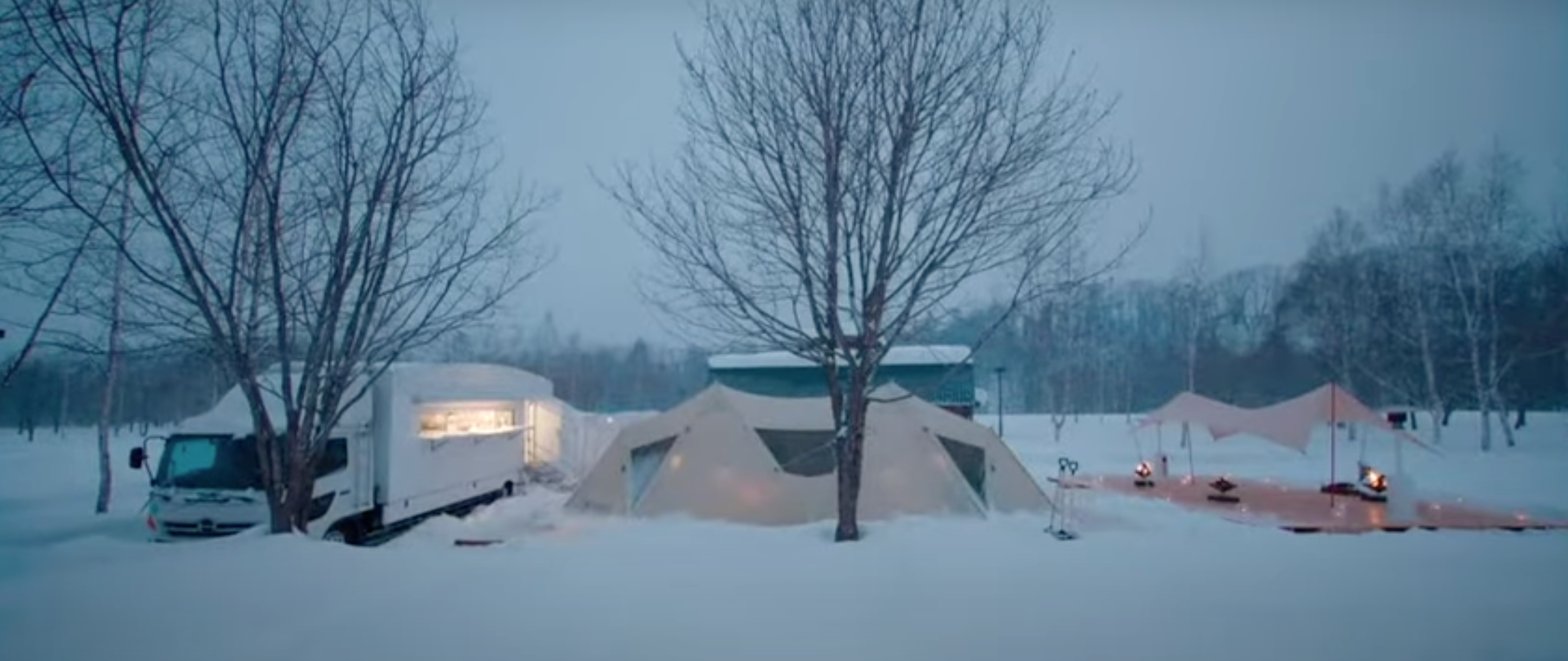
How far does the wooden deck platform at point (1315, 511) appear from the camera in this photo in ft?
33.6

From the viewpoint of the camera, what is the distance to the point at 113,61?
4797 millimetres

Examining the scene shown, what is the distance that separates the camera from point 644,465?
11406mm

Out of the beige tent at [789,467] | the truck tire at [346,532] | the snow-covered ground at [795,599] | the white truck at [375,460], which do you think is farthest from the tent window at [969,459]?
the truck tire at [346,532]

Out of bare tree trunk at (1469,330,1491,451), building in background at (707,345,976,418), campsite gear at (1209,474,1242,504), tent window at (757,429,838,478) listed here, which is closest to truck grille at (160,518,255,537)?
tent window at (757,429,838,478)

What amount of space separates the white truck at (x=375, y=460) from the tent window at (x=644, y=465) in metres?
3.25

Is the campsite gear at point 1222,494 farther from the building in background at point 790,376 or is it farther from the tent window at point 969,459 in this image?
the building in background at point 790,376

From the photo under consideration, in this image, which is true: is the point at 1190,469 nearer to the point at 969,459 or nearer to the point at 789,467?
the point at 969,459

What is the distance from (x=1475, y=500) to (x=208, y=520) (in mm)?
19858

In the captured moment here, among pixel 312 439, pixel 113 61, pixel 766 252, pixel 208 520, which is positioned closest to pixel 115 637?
pixel 312 439

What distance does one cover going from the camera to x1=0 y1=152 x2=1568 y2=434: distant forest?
62.1ft

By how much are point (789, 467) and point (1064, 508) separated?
156 inches

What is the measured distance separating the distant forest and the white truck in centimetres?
96

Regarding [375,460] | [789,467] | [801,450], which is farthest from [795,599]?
[375,460]

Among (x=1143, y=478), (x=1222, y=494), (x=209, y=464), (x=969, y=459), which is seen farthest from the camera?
(x=1143, y=478)
